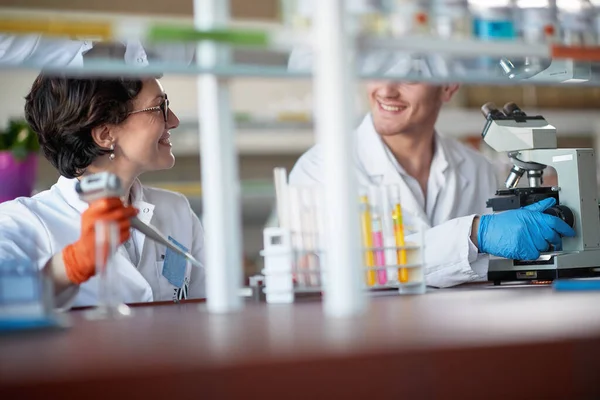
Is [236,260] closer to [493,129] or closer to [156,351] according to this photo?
[156,351]

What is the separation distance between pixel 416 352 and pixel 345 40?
2.39 feet

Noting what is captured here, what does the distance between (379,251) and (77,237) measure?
1.15m

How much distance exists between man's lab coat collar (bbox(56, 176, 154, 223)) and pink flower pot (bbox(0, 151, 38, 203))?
0.99m

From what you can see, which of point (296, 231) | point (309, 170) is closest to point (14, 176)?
point (309, 170)

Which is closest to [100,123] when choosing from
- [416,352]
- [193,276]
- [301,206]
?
[193,276]

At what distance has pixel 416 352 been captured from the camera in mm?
1085

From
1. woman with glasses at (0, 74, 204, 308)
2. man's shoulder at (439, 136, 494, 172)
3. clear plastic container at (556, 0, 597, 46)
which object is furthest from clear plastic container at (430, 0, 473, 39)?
man's shoulder at (439, 136, 494, 172)

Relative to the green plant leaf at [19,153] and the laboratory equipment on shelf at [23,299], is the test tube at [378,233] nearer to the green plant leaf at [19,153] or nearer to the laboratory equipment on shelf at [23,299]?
the laboratory equipment on shelf at [23,299]

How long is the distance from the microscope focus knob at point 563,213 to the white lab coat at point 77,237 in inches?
50.7

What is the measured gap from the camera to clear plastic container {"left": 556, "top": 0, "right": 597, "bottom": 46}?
6.33 ft

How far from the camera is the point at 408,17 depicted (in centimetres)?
178

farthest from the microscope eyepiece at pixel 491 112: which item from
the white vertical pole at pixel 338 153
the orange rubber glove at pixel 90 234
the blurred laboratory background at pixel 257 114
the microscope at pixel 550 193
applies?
the blurred laboratory background at pixel 257 114

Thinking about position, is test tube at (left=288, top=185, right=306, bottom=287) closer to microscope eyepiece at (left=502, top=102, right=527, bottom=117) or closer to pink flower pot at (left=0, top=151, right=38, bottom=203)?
microscope eyepiece at (left=502, top=102, right=527, bottom=117)

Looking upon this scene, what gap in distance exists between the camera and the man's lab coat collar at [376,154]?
3615 millimetres
